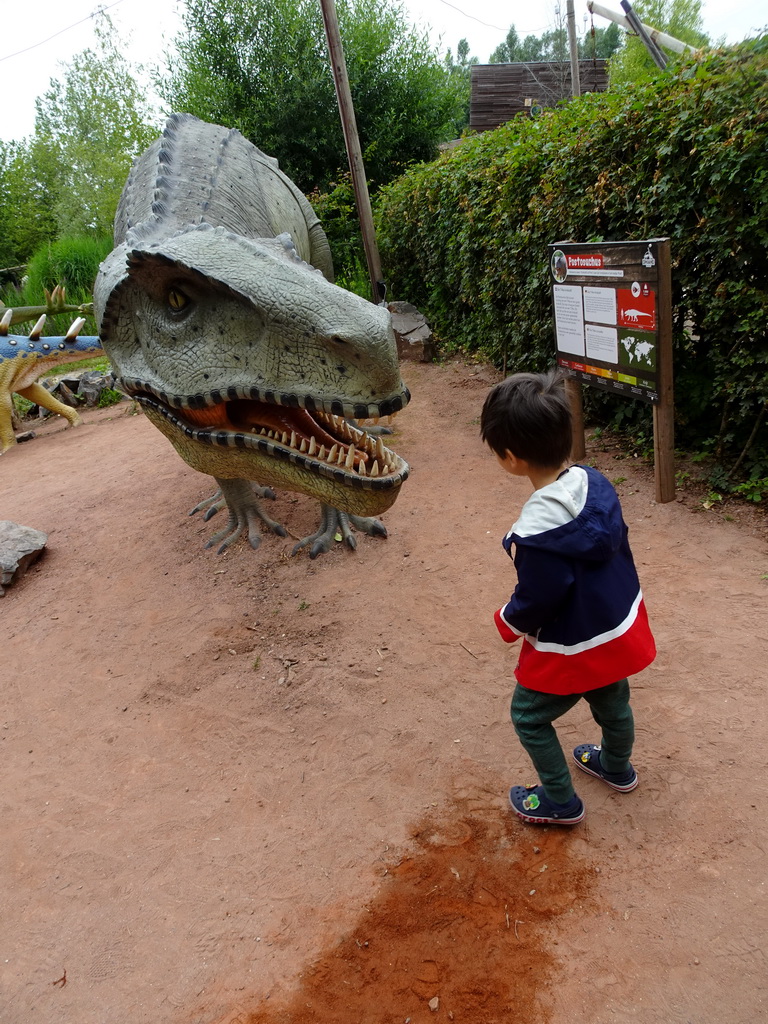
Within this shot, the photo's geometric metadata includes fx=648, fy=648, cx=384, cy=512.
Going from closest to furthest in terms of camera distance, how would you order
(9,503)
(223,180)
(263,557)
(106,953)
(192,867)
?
(106,953)
(192,867)
(223,180)
(263,557)
(9,503)

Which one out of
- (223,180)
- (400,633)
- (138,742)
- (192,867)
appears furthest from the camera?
(223,180)

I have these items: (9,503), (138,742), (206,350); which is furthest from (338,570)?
(9,503)

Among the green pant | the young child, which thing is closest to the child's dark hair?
the young child

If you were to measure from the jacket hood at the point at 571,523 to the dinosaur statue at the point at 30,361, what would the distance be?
8.01 m

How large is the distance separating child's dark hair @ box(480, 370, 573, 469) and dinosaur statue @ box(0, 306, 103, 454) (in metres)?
7.83

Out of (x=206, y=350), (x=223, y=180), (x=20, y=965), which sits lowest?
(x=20, y=965)

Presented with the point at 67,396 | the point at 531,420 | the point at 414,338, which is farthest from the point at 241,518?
the point at 67,396

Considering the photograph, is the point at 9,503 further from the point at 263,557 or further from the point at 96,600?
the point at 263,557

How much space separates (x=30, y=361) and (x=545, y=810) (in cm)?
879

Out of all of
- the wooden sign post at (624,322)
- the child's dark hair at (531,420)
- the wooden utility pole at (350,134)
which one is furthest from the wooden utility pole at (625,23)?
the child's dark hair at (531,420)

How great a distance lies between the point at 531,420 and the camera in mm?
1712

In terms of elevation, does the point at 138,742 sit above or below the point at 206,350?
below

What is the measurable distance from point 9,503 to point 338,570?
405 centimetres

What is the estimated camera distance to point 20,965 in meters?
2.08
